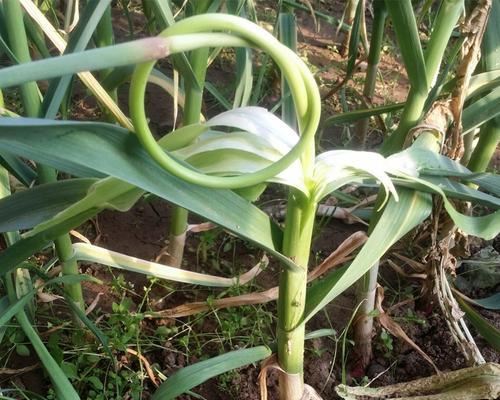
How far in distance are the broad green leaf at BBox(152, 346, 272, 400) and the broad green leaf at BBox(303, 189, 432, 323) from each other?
91 millimetres

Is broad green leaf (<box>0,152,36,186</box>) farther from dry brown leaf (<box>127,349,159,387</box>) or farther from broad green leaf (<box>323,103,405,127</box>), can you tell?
broad green leaf (<box>323,103,405,127</box>)

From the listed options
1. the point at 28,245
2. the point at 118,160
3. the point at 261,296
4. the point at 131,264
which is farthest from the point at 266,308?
the point at 118,160

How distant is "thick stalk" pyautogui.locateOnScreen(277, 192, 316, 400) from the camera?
621mm

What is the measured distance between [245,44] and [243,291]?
0.72 metres

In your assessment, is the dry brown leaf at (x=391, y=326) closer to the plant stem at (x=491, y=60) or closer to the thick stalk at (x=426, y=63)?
the thick stalk at (x=426, y=63)

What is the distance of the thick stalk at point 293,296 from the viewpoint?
2.04 feet

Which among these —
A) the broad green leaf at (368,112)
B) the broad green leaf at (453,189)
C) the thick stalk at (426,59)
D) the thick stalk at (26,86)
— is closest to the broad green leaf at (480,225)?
the broad green leaf at (453,189)

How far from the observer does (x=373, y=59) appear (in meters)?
1.21

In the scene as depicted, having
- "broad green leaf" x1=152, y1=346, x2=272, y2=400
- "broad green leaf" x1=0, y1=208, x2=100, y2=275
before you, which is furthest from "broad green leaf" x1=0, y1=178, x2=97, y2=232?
"broad green leaf" x1=152, y1=346, x2=272, y2=400

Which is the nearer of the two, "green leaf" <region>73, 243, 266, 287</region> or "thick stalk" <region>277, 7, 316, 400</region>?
"thick stalk" <region>277, 7, 316, 400</region>

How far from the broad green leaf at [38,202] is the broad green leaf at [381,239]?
0.28 metres

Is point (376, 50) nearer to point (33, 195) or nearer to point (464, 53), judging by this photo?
point (464, 53)

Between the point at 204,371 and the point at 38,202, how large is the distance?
28 centimetres

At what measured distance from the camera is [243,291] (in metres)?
1.11
